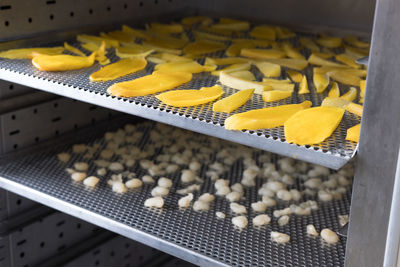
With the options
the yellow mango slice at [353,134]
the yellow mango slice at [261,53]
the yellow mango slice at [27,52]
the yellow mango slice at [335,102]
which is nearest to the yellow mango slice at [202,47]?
the yellow mango slice at [261,53]

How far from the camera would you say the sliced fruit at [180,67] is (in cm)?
114

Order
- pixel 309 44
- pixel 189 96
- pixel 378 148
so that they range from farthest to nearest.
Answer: pixel 309 44, pixel 189 96, pixel 378 148

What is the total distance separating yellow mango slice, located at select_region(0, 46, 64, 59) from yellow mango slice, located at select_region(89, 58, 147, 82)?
17 centimetres

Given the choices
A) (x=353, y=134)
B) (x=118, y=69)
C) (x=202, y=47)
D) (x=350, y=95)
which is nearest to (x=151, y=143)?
(x=202, y=47)

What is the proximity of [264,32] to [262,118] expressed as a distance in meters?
0.75

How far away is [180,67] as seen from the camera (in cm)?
115

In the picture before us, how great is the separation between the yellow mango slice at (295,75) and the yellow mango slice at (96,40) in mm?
436

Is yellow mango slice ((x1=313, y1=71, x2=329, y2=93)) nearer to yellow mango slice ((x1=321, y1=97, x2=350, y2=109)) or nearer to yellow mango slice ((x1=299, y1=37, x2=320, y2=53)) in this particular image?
yellow mango slice ((x1=321, y1=97, x2=350, y2=109))

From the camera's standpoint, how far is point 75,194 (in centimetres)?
118

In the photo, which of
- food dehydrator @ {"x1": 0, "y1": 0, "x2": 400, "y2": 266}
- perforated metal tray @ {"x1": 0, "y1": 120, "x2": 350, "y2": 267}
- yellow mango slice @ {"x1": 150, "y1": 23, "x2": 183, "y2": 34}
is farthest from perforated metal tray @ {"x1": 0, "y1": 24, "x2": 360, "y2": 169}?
yellow mango slice @ {"x1": 150, "y1": 23, "x2": 183, "y2": 34}

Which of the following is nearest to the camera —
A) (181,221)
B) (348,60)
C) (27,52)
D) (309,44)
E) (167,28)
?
(181,221)

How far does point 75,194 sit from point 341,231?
59 cm

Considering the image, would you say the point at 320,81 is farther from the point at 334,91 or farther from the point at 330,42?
the point at 330,42

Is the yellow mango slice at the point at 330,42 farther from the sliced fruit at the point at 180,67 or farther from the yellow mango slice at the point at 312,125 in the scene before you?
the yellow mango slice at the point at 312,125
